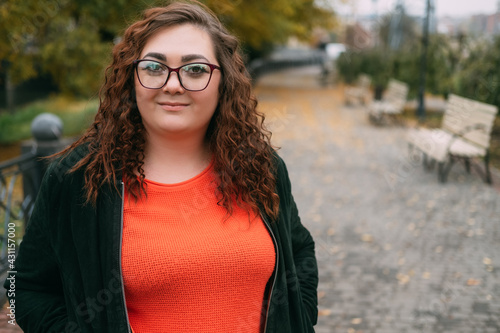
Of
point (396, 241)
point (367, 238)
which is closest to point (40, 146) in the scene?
point (367, 238)

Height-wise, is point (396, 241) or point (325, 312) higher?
point (325, 312)

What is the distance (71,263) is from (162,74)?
695mm

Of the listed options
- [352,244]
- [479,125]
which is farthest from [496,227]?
[479,125]

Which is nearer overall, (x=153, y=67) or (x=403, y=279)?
(x=153, y=67)

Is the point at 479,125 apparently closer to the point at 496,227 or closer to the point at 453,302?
the point at 496,227

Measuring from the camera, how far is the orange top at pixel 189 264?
166 centimetres

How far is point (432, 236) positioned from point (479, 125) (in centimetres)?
320

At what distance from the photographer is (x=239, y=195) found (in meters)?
1.87

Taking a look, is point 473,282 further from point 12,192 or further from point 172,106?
point 12,192

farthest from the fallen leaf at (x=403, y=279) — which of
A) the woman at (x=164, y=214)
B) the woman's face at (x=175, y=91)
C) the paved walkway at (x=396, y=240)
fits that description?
the woman's face at (x=175, y=91)

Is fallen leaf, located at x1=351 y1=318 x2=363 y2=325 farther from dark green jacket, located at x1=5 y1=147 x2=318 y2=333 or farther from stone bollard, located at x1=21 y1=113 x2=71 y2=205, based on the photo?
stone bollard, located at x1=21 y1=113 x2=71 y2=205

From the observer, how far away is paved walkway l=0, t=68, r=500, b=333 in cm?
430

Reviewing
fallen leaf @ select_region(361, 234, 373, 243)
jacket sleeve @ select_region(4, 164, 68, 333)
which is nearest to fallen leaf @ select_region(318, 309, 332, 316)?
fallen leaf @ select_region(361, 234, 373, 243)

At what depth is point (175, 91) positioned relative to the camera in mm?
1686
